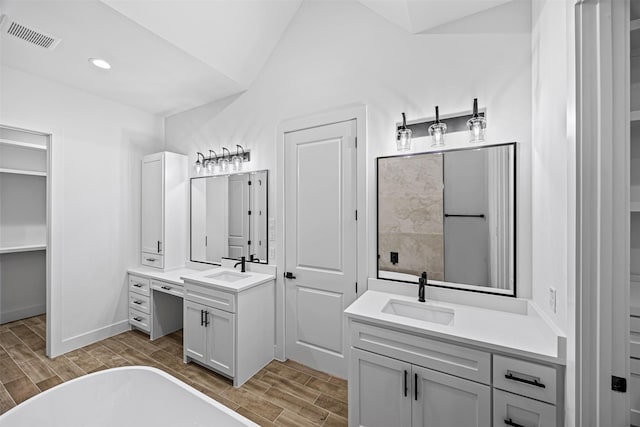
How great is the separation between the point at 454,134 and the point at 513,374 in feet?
4.74

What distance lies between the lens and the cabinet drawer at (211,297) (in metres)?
2.22

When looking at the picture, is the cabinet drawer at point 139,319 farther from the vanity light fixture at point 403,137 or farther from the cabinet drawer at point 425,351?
the vanity light fixture at point 403,137

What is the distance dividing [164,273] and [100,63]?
2184 mm

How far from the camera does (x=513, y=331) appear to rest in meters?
1.39

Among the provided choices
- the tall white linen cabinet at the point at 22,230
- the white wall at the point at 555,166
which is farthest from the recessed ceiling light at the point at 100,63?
the white wall at the point at 555,166

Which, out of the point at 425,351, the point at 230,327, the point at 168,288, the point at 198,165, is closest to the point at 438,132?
the point at 425,351

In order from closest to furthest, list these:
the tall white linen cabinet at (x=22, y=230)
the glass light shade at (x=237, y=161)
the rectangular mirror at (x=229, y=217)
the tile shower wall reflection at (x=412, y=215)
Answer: the tile shower wall reflection at (x=412, y=215), the rectangular mirror at (x=229, y=217), the glass light shade at (x=237, y=161), the tall white linen cabinet at (x=22, y=230)

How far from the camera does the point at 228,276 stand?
2.80m

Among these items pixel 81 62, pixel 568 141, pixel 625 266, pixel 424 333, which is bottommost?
pixel 424 333

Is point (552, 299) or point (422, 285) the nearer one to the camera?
point (552, 299)

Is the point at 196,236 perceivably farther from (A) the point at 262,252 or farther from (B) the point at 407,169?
(B) the point at 407,169

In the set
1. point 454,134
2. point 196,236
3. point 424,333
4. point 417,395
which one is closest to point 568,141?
point 454,134

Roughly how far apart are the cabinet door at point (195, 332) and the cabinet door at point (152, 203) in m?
1.07

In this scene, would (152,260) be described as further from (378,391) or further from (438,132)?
(438,132)
